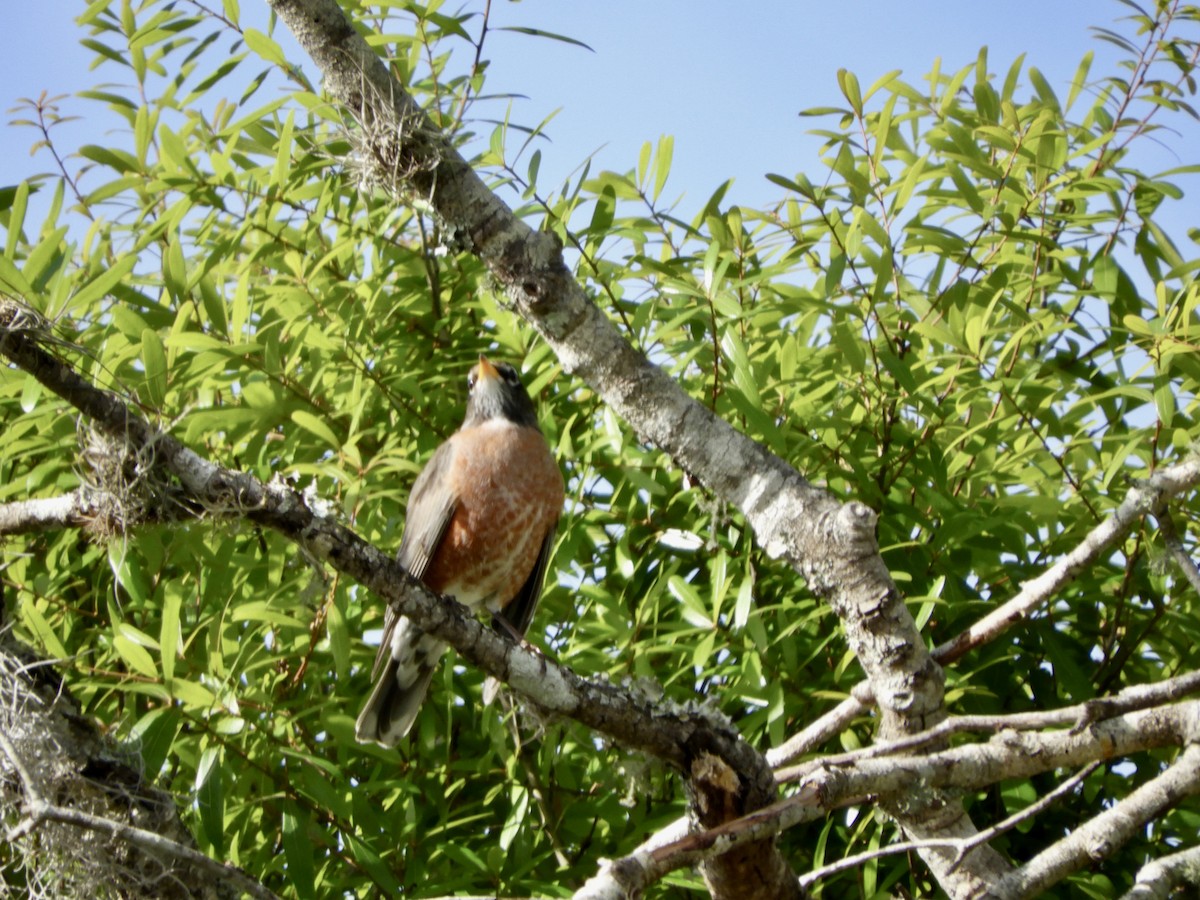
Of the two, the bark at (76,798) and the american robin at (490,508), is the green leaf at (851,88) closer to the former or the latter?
the american robin at (490,508)

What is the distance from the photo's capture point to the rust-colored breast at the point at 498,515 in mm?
3359

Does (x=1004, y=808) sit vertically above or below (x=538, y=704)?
below

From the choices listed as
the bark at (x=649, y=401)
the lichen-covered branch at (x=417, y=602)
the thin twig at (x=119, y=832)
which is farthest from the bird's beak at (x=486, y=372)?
the thin twig at (x=119, y=832)

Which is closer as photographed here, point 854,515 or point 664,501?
point 854,515

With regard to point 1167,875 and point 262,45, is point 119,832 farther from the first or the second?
point 262,45

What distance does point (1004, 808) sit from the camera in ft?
8.45

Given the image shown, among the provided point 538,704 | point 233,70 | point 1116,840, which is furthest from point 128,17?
point 1116,840

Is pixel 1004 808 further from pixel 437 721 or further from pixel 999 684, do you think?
pixel 437 721

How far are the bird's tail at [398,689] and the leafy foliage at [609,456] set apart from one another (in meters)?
0.06

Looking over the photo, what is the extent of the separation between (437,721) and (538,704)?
33.6 inches

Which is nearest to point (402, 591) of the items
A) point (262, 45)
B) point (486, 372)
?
point (486, 372)

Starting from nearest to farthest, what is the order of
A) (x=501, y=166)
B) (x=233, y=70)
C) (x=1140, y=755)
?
(x=1140, y=755) → (x=501, y=166) → (x=233, y=70)

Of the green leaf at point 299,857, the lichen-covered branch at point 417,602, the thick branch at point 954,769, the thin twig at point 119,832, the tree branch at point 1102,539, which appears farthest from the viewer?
the green leaf at point 299,857

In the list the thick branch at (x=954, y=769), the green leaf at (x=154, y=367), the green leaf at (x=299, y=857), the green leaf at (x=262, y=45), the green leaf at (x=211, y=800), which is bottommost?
the green leaf at (x=299, y=857)
